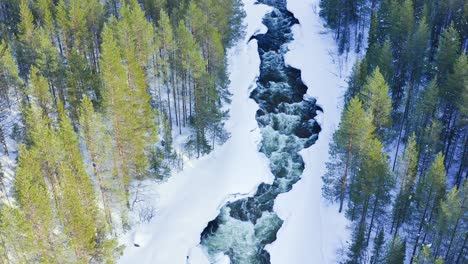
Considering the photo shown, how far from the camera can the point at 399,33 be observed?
56.4 metres

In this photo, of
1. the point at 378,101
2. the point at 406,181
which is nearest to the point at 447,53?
the point at 378,101

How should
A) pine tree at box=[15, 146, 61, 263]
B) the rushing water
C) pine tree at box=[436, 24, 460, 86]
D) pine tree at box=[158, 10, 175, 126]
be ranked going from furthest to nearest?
1. pine tree at box=[158, 10, 175, 126]
2. pine tree at box=[436, 24, 460, 86]
3. the rushing water
4. pine tree at box=[15, 146, 61, 263]

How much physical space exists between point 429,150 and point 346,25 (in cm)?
3490

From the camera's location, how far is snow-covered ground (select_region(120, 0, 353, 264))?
39625 millimetres

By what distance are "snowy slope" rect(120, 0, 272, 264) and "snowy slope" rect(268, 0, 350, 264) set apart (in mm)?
4803

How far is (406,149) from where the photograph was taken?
117 feet

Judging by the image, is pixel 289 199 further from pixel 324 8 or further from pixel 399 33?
pixel 324 8

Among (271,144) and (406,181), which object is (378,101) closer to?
(406,181)

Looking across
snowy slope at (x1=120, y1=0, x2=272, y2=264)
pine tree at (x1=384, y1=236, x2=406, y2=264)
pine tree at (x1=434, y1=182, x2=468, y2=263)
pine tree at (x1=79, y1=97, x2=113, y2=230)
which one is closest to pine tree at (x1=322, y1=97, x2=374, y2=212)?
snowy slope at (x1=120, y1=0, x2=272, y2=264)

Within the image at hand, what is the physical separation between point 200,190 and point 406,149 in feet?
65.3

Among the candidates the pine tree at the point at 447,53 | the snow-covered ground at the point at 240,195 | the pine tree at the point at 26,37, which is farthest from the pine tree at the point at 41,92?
the pine tree at the point at 447,53

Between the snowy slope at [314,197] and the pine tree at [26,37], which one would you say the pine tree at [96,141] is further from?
the snowy slope at [314,197]

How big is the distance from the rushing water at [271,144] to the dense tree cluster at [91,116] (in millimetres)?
6530

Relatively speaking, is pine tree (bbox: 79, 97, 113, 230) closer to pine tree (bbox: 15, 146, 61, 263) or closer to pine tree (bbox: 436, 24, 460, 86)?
pine tree (bbox: 15, 146, 61, 263)
